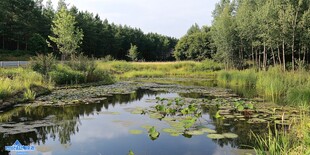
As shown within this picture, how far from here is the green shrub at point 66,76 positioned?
1759 cm

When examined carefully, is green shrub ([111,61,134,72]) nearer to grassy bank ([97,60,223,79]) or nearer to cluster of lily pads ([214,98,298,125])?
grassy bank ([97,60,223,79])

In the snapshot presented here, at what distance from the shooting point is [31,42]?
4209 cm

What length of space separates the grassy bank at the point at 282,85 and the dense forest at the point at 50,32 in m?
25.5

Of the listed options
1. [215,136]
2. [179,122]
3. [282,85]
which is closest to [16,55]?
[282,85]

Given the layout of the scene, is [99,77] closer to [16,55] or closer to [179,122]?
[179,122]

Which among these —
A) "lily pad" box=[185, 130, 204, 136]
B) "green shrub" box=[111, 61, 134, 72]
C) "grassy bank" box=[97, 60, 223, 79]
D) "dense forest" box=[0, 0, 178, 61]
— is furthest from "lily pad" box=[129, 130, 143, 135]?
"dense forest" box=[0, 0, 178, 61]

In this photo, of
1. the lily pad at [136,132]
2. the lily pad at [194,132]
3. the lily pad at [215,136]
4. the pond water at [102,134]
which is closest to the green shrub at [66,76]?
the pond water at [102,134]

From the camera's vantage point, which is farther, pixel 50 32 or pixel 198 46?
pixel 198 46

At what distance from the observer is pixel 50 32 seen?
162 feet

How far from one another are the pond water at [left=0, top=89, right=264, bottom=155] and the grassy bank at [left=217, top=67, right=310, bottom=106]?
301cm

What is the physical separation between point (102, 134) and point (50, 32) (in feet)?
152

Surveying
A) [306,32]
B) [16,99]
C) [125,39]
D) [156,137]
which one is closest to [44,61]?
[16,99]

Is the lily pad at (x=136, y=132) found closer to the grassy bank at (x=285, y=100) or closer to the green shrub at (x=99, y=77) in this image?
the grassy bank at (x=285, y=100)

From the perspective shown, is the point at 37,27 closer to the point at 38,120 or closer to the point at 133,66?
the point at 133,66
